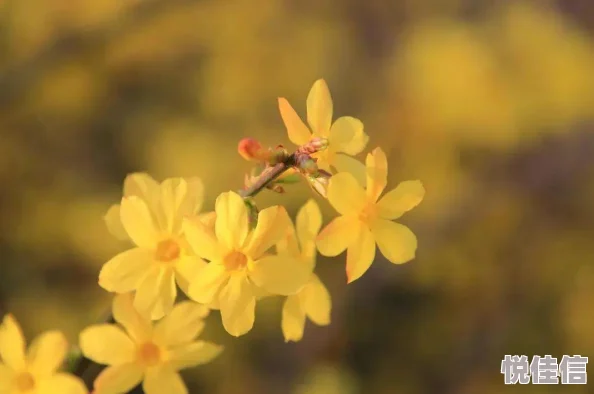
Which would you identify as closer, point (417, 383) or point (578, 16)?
point (417, 383)

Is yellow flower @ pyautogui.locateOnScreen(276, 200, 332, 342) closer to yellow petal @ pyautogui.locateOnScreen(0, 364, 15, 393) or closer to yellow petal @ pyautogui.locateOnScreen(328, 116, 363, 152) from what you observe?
yellow petal @ pyautogui.locateOnScreen(328, 116, 363, 152)

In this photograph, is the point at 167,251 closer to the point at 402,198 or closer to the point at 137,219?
the point at 137,219

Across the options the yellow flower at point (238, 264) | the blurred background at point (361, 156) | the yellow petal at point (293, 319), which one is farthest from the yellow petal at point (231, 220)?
the blurred background at point (361, 156)

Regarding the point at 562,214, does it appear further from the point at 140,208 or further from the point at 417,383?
the point at 140,208

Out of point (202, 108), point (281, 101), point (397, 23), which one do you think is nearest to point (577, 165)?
point (397, 23)

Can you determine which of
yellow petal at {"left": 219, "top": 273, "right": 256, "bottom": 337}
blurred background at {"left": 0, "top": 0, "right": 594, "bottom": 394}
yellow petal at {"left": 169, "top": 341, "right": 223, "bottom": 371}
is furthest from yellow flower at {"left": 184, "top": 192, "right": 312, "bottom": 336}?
blurred background at {"left": 0, "top": 0, "right": 594, "bottom": 394}

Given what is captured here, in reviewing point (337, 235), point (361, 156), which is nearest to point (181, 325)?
point (337, 235)

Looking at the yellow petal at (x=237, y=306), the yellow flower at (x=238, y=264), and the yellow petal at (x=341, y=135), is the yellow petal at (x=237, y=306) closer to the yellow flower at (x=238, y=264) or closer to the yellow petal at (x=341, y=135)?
the yellow flower at (x=238, y=264)
